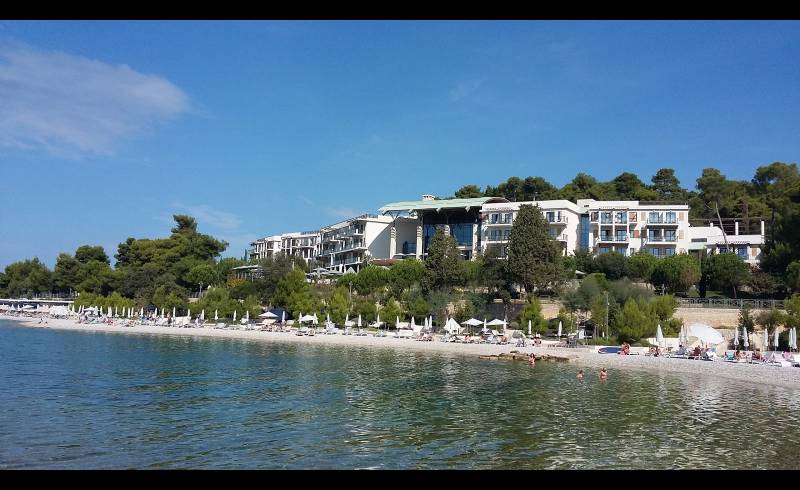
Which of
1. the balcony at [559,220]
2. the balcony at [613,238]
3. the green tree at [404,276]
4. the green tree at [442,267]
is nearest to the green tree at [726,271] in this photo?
the balcony at [613,238]

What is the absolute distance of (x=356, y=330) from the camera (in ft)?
188

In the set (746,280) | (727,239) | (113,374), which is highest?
(727,239)

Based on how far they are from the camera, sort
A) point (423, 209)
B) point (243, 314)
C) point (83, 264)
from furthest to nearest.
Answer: point (83, 264) → point (423, 209) → point (243, 314)

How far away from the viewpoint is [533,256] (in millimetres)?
56906

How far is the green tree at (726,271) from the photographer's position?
195 ft

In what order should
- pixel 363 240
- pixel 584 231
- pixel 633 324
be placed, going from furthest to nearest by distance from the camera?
pixel 363 240 → pixel 584 231 → pixel 633 324

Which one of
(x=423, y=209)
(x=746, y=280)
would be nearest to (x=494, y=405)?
(x=746, y=280)

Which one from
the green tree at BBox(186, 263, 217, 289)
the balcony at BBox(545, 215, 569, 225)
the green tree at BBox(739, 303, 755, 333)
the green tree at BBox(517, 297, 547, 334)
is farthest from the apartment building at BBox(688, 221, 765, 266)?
the green tree at BBox(186, 263, 217, 289)

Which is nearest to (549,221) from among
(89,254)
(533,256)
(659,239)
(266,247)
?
(659,239)

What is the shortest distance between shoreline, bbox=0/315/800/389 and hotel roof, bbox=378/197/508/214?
3475 centimetres

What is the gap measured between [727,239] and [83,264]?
10054cm

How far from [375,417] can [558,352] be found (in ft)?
80.7

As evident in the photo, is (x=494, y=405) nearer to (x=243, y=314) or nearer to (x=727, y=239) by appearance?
(x=243, y=314)

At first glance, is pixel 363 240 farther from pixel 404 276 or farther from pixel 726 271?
pixel 726 271
